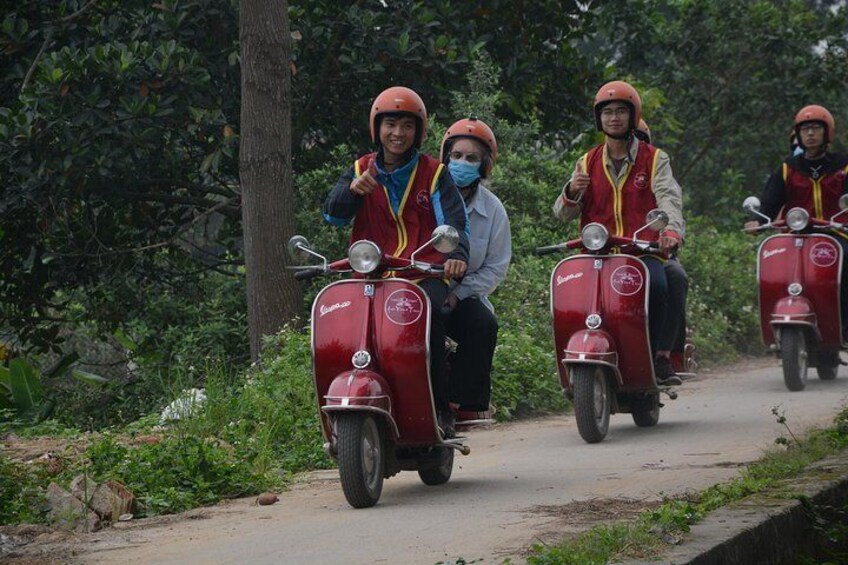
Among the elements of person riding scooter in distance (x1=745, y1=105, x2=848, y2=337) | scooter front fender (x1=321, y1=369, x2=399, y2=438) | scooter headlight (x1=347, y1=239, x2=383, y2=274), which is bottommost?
scooter front fender (x1=321, y1=369, x2=399, y2=438)

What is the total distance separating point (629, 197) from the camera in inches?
396

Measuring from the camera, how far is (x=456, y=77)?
1441 centimetres

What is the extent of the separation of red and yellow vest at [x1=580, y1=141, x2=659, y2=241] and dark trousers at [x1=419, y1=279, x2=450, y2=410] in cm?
280

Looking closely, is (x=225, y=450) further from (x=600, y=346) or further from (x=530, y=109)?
(x=530, y=109)

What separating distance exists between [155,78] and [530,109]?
15.4ft

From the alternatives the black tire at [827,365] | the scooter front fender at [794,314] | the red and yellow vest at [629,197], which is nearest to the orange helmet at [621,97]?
the red and yellow vest at [629,197]

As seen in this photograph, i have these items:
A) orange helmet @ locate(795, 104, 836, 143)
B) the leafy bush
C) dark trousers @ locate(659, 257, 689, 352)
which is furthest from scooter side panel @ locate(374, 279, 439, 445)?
orange helmet @ locate(795, 104, 836, 143)

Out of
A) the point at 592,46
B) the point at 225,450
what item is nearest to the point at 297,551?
the point at 225,450

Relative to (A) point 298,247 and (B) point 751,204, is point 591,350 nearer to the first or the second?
(A) point 298,247

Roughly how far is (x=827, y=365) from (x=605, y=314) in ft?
13.5

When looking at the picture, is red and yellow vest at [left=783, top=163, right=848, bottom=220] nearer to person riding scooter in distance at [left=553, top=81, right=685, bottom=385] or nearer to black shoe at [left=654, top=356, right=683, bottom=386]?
person riding scooter in distance at [left=553, top=81, right=685, bottom=385]

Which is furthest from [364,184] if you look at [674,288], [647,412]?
[647,412]

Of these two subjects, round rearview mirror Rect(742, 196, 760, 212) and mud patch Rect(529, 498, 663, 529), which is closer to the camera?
mud patch Rect(529, 498, 663, 529)

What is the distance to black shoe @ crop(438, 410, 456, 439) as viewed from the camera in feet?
24.8
